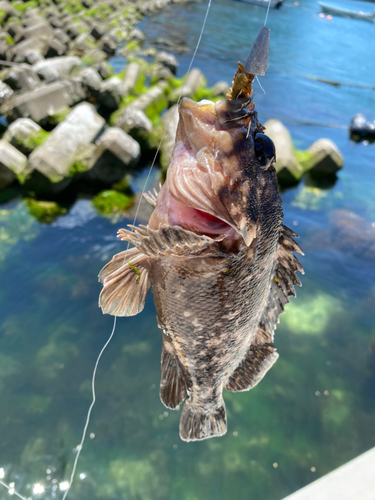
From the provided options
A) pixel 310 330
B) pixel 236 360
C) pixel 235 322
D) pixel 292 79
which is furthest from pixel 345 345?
pixel 292 79

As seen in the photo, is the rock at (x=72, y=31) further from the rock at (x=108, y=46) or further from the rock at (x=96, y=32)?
the rock at (x=96, y=32)

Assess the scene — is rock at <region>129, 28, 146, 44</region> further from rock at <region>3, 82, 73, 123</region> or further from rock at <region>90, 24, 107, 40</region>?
rock at <region>3, 82, 73, 123</region>

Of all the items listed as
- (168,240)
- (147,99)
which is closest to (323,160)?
(147,99)

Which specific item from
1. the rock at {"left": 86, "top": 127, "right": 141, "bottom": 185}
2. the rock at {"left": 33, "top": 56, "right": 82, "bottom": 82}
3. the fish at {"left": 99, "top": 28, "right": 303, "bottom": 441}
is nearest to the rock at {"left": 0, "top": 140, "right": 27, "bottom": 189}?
the rock at {"left": 86, "top": 127, "right": 141, "bottom": 185}

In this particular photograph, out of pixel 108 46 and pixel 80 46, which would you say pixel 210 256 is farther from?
pixel 108 46

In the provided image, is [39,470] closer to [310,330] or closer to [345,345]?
[310,330]

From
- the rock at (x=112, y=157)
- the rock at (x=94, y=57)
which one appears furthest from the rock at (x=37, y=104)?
the rock at (x=94, y=57)
